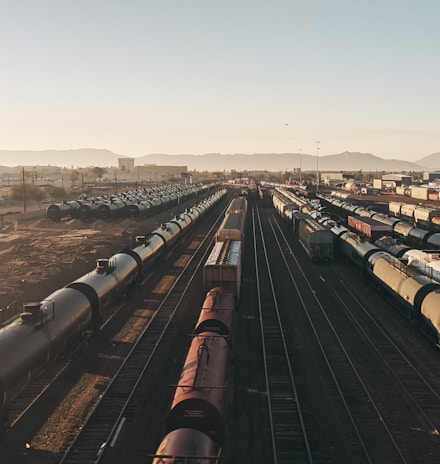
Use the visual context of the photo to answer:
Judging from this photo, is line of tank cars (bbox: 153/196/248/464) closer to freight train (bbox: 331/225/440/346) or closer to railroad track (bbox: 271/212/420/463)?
railroad track (bbox: 271/212/420/463)

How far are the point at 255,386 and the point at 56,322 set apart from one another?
1006 cm

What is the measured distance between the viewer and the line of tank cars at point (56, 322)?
1716cm

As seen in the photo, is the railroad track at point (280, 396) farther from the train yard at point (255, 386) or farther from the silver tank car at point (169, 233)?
the silver tank car at point (169, 233)

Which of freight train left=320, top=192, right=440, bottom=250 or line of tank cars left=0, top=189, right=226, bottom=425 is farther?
freight train left=320, top=192, right=440, bottom=250

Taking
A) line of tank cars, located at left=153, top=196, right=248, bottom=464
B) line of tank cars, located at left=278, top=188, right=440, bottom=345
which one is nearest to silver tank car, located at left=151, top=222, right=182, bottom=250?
line of tank cars, located at left=278, top=188, right=440, bottom=345

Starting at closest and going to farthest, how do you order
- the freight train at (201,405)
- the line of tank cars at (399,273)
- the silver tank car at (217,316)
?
the freight train at (201,405), the silver tank car at (217,316), the line of tank cars at (399,273)

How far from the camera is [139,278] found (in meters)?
35.8

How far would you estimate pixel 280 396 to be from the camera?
66.6ft

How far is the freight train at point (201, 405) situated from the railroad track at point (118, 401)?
3647mm

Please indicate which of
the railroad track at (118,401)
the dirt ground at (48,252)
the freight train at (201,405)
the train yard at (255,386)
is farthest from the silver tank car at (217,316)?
the dirt ground at (48,252)

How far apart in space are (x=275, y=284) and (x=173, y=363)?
1771 centimetres

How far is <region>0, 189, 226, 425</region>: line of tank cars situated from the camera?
56.3ft

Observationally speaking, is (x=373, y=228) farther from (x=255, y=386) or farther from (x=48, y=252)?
(x=48, y=252)

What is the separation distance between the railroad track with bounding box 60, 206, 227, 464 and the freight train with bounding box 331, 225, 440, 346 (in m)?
15.8
